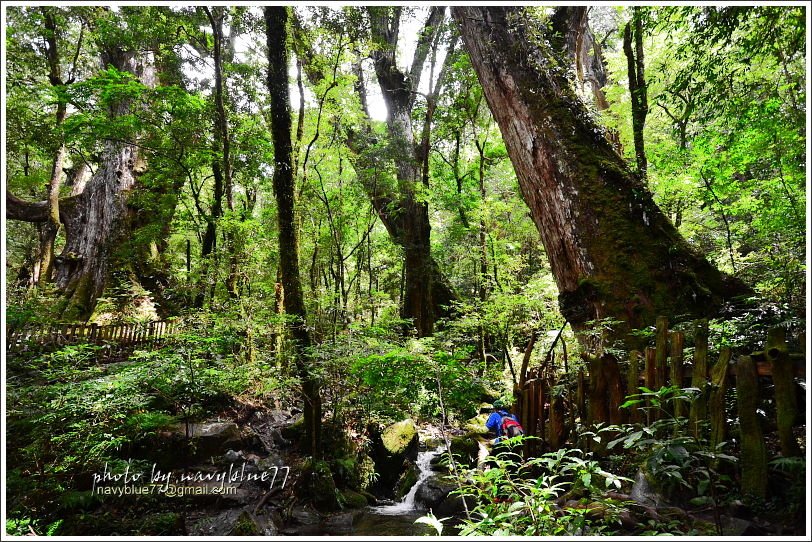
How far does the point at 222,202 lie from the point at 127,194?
5151 millimetres

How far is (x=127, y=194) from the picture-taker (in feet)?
42.3

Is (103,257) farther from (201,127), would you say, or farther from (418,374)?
(418,374)

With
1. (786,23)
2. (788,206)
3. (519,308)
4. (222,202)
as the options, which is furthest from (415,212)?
(786,23)

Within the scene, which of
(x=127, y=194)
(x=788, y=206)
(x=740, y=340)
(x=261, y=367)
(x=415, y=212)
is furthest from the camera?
(x=127, y=194)

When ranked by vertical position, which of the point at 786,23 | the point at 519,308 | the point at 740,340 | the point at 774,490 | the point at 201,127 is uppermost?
the point at 201,127

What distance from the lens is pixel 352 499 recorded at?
19.3 ft

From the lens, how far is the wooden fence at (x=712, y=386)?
84.7 inches

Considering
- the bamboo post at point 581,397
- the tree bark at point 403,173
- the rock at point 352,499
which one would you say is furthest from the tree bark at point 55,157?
the bamboo post at point 581,397

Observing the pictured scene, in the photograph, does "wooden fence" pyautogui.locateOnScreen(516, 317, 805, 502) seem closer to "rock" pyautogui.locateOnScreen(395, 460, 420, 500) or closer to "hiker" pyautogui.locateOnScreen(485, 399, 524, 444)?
"hiker" pyautogui.locateOnScreen(485, 399, 524, 444)

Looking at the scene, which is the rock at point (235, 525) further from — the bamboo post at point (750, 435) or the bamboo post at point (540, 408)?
the bamboo post at point (750, 435)

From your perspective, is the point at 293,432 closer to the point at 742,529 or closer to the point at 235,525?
the point at 235,525

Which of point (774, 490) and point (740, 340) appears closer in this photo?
point (774, 490)

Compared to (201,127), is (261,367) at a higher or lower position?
lower

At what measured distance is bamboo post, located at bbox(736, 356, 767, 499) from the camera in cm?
219
